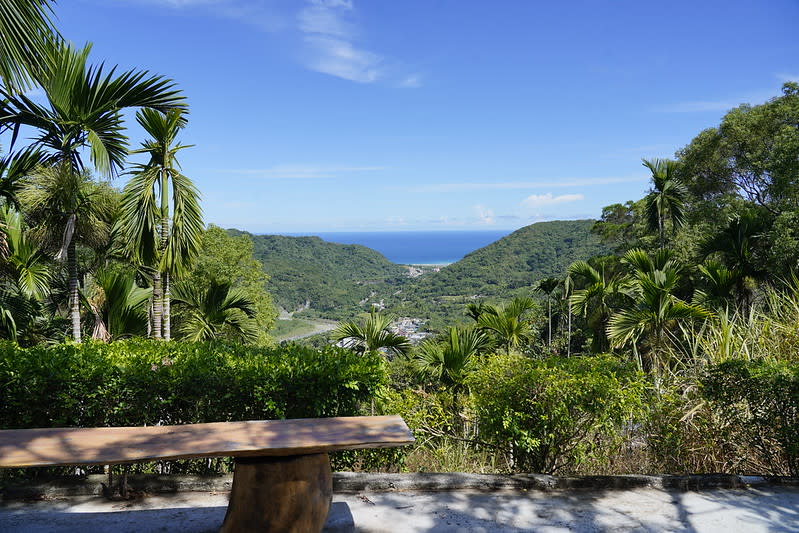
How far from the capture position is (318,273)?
108 m

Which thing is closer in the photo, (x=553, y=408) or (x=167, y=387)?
(x=167, y=387)

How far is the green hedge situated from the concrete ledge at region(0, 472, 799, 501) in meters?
0.41

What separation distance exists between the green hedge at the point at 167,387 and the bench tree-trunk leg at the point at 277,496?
34.0 inches

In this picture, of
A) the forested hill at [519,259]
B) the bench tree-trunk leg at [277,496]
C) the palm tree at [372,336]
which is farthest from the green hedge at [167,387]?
the forested hill at [519,259]

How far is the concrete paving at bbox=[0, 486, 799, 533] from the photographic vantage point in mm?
3145

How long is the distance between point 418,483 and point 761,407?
2.85 meters

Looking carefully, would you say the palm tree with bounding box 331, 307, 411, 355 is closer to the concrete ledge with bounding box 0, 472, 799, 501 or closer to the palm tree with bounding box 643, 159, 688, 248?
the concrete ledge with bounding box 0, 472, 799, 501

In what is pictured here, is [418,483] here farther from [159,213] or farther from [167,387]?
[159,213]

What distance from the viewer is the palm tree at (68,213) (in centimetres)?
618

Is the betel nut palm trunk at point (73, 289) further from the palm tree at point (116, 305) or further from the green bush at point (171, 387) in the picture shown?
the green bush at point (171, 387)

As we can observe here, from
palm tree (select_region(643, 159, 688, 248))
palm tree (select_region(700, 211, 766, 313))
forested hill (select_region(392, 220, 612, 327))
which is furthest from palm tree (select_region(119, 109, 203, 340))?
forested hill (select_region(392, 220, 612, 327))

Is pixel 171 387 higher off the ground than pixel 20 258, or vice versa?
pixel 20 258

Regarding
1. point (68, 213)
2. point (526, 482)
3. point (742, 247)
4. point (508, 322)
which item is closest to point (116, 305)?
point (68, 213)

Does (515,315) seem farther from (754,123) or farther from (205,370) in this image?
(754,123)
